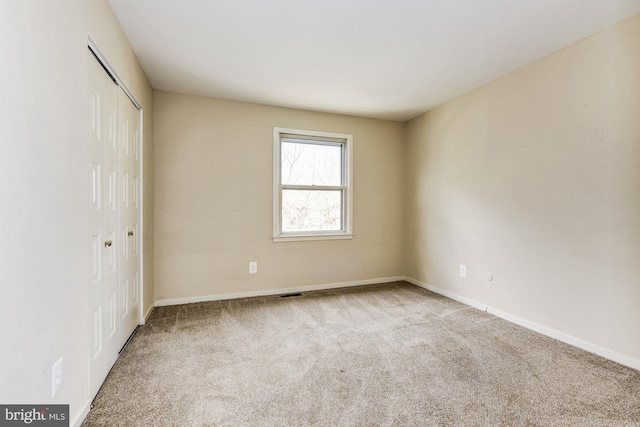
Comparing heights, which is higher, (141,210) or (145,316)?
(141,210)

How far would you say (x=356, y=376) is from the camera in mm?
1898

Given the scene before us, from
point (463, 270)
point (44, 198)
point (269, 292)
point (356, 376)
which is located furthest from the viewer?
point (269, 292)

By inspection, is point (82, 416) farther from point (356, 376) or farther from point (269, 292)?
point (269, 292)

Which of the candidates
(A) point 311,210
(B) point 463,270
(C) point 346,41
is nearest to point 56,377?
(C) point 346,41

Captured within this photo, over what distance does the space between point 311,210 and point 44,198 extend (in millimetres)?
2917

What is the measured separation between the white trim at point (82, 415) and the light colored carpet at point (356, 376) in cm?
4

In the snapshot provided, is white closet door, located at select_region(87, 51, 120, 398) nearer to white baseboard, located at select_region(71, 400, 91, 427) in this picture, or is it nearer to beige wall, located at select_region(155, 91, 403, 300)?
white baseboard, located at select_region(71, 400, 91, 427)

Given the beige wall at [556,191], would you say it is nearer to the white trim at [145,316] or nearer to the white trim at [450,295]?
the white trim at [450,295]

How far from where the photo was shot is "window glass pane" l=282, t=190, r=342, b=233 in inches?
149

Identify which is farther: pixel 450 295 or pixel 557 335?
pixel 450 295

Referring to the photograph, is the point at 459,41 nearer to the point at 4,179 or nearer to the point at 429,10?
the point at 429,10

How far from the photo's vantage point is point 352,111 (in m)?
3.84

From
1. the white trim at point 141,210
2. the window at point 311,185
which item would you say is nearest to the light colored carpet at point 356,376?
the white trim at point 141,210

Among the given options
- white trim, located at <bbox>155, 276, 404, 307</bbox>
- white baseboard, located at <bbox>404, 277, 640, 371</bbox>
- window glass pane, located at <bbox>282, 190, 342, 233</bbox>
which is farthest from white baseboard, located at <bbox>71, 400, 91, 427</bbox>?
white baseboard, located at <bbox>404, 277, 640, 371</bbox>
